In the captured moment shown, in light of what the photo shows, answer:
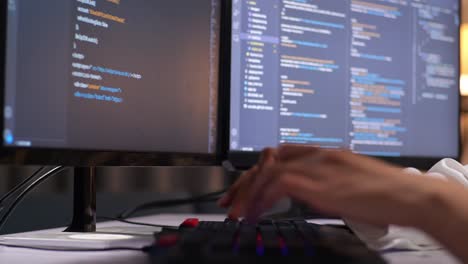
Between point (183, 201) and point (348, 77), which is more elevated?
point (348, 77)

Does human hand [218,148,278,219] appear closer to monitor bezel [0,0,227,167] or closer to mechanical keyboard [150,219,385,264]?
mechanical keyboard [150,219,385,264]

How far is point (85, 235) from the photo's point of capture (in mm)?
719

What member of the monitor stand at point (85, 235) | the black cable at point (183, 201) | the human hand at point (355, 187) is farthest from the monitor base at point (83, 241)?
the black cable at point (183, 201)

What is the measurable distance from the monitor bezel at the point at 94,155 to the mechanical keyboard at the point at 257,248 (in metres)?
0.20

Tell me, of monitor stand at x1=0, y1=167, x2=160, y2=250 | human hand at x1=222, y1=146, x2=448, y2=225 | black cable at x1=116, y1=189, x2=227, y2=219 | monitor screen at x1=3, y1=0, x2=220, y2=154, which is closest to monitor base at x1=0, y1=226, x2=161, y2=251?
monitor stand at x1=0, y1=167, x2=160, y2=250

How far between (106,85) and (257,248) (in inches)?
13.0

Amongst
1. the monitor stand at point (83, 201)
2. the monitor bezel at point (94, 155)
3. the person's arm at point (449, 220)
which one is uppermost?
the monitor bezel at point (94, 155)

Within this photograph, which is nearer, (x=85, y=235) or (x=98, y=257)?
(x=98, y=257)

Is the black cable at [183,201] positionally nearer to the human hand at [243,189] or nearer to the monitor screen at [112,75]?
the monitor screen at [112,75]

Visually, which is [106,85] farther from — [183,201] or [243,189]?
[183,201]

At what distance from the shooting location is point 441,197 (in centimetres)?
39

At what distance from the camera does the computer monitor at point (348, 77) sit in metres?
0.92

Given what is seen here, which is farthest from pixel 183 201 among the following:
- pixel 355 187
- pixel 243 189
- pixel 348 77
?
pixel 355 187

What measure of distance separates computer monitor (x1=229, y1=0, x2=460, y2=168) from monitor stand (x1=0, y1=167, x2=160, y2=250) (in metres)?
0.22
